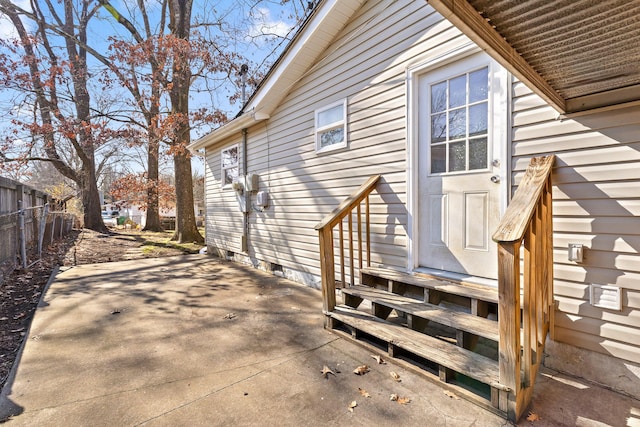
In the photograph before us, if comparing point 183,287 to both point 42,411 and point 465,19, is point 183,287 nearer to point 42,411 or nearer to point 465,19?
point 42,411

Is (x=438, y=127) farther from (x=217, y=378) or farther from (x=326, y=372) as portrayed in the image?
(x=217, y=378)

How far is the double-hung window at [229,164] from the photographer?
7.32 m

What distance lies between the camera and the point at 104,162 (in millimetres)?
24125

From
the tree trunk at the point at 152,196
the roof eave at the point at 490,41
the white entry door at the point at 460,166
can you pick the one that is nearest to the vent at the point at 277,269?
the white entry door at the point at 460,166

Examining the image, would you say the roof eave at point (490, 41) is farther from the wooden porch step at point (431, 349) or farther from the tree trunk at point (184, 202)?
the tree trunk at point (184, 202)

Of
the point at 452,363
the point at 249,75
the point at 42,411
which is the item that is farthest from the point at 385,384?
the point at 249,75

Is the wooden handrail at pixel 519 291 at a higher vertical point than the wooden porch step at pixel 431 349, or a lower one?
higher

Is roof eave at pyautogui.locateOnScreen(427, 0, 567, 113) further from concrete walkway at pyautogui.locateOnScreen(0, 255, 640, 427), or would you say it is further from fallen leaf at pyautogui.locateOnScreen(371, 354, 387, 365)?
fallen leaf at pyautogui.locateOnScreen(371, 354, 387, 365)

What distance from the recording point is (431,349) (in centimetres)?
231

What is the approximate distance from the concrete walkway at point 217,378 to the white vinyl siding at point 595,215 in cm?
40

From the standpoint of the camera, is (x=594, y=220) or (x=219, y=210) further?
(x=219, y=210)

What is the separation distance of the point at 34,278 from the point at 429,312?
6497 millimetres

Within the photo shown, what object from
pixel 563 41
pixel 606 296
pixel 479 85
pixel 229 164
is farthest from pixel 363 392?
pixel 229 164

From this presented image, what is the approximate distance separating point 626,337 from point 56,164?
1894cm
